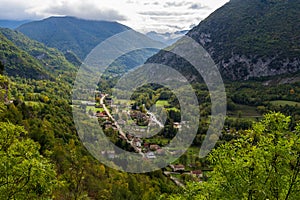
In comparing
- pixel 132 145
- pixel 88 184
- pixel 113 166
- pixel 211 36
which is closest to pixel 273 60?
pixel 211 36

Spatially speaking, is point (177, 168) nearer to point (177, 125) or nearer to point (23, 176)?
point (177, 125)

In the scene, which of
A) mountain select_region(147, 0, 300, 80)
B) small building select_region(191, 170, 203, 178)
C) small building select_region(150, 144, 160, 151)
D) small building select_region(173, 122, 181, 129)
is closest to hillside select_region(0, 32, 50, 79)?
small building select_region(173, 122, 181, 129)

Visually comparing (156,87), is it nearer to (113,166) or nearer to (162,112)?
(162,112)

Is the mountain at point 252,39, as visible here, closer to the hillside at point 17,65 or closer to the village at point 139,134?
the village at point 139,134

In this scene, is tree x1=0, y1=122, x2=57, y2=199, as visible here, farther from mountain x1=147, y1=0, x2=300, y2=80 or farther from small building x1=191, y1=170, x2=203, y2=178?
mountain x1=147, y1=0, x2=300, y2=80

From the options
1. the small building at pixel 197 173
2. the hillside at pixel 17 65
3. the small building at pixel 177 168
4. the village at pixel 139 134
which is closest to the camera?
the small building at pixel 197 173

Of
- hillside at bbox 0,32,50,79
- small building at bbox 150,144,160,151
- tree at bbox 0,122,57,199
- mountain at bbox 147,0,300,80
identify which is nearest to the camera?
tree at bbox 0,122,57,199

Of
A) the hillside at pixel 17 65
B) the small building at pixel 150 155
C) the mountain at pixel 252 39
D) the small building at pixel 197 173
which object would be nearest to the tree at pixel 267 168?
the small building at pixel 197 173
